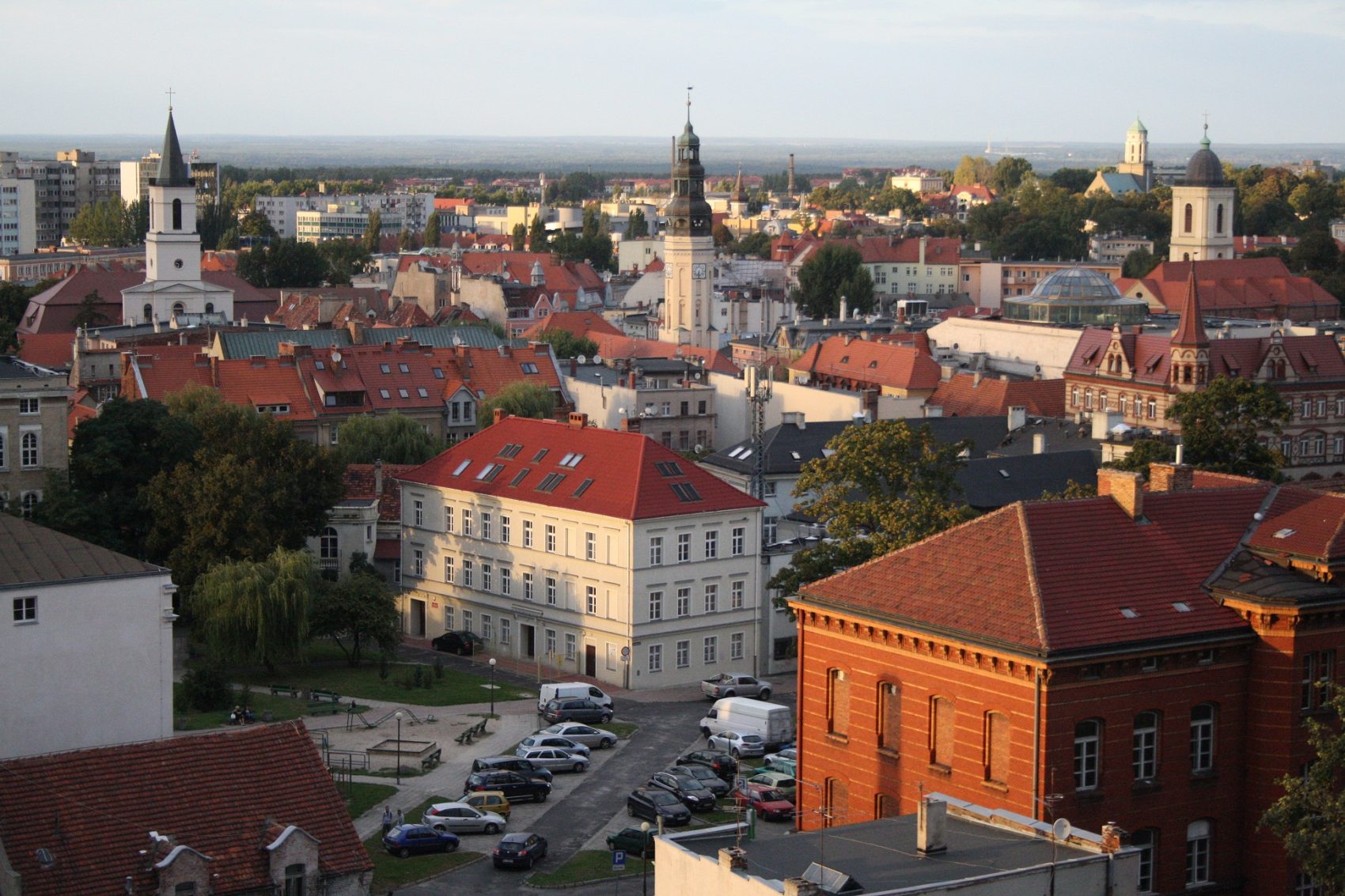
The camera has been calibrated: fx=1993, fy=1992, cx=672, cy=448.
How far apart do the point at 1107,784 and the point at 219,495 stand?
35.9 meters

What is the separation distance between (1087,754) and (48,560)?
24297mm

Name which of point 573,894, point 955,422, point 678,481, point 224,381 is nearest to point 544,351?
point 224,381

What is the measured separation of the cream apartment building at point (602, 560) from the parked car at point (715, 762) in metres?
10.3

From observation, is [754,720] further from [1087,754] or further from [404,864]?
[1087,754]

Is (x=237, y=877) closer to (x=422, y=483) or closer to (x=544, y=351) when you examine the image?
(x=422, y=483)

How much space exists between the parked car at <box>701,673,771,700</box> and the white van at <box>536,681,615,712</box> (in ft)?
13.4

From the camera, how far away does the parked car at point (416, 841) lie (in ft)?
147

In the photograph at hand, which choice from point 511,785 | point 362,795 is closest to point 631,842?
point 511,785

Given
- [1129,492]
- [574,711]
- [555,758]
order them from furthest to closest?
[574,711] < [555,758] < [1129,492]

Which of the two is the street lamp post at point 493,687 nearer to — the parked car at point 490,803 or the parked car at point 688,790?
the parked car at point 688,790

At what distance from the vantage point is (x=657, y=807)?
47562 mm

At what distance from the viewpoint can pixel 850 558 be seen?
55938mm

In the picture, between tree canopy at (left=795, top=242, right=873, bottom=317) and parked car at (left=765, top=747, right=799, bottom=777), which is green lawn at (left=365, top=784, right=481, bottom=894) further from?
tree canopy at (left=795, top=242, right=873, bottom=317)

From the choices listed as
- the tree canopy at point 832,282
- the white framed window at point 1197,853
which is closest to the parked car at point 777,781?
the white framed window at point 1197,853
